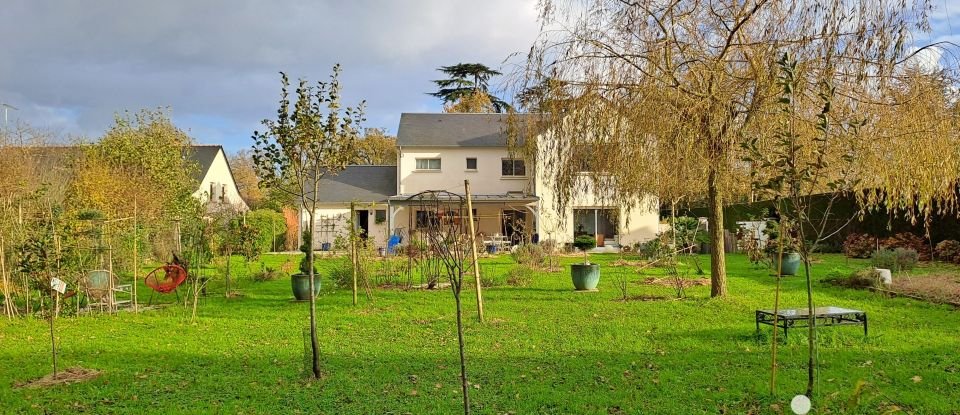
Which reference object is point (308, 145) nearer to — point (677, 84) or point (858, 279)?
point (677, 84)

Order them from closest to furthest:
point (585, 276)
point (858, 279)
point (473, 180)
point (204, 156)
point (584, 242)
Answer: point (858, 279) < point (585, 276) < point (584, 242) < point (473, 180) < point (204, 156)

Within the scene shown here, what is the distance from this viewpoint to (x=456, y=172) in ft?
93.4

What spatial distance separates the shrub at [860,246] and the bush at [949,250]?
2.14 meters

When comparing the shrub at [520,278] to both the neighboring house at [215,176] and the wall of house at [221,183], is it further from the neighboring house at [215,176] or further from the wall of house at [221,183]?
the wall of house at [221,183]

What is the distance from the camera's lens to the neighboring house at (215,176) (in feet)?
107

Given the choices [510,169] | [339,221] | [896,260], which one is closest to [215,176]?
[339,221]

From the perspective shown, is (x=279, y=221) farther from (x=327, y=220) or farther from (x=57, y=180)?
(x=57, y=180)

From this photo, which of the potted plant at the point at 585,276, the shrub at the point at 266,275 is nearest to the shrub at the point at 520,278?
the potted plant at the point at 585,276

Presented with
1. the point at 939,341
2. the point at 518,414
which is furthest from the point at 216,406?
the point at 939,341

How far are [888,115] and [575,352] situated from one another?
203 inches

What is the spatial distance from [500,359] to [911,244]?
15.2m

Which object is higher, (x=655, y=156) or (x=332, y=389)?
(x=655, y=156)

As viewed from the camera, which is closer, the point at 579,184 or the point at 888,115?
the point at 888,115

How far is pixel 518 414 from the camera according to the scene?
4992 millimetres
